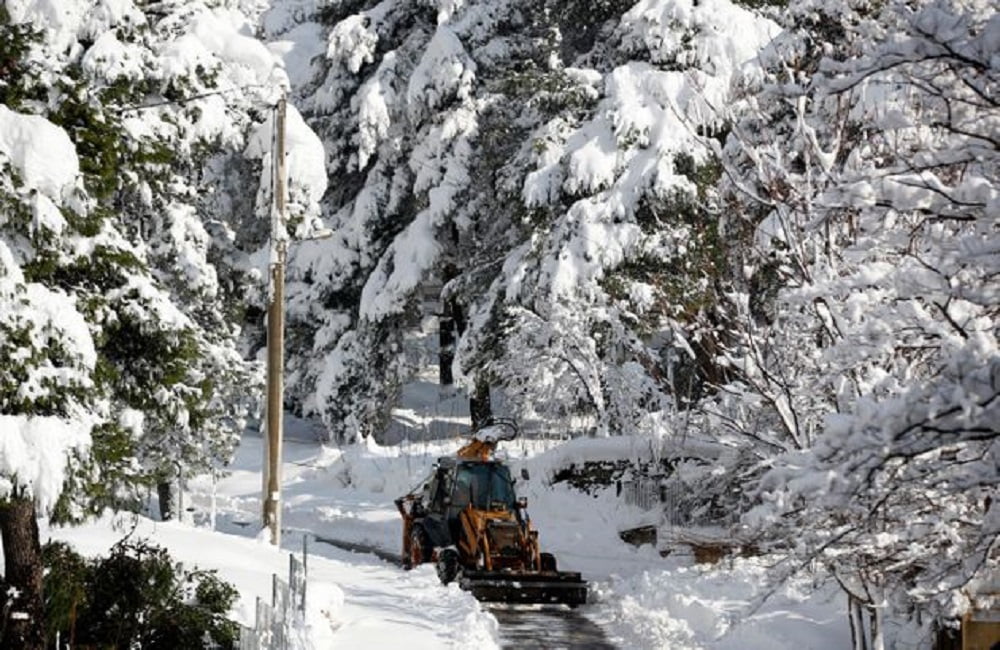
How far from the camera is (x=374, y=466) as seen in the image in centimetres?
3100

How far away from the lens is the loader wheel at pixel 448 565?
18.2 meters

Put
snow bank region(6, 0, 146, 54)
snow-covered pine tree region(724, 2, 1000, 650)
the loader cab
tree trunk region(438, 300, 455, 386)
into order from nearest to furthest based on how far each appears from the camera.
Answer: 1. snow-covered pine tree region(724, 2, 1000, 650)
2. snow bank region(6, 0, 146, 54)
3. the loader cab
4. tree trunk region(438, 300, 455, 386)

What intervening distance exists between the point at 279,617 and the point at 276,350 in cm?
943

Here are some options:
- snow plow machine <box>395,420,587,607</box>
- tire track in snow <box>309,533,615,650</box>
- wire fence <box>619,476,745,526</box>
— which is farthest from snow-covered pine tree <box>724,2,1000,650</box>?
wire fence <box>619,476,745,526</box>

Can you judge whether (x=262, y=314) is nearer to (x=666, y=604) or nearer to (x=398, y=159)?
(x=398, y=159)

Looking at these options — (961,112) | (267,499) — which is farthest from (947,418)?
(267,499)

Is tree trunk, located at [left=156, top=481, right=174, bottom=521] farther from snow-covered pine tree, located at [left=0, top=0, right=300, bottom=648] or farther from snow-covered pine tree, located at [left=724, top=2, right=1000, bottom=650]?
snow-covered pine tree, located at [left=724, top=2, right=1000, bottom=650]

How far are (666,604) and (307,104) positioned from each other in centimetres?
2224

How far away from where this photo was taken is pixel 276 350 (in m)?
19.1

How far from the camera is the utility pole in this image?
18906mm

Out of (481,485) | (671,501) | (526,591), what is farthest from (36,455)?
(671,501)

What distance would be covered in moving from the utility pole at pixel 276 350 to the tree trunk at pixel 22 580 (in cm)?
745

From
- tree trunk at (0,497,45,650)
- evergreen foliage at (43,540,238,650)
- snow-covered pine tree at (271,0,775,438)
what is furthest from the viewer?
snow-covered pine tree at (271,0,775,438)

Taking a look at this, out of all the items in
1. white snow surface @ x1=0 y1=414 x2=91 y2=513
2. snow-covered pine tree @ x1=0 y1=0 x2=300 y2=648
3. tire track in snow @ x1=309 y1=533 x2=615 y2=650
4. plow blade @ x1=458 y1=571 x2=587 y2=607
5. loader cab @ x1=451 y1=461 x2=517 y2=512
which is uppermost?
snow-covered pine tree @ x1=0 y1=0 x2=300 y2=648
